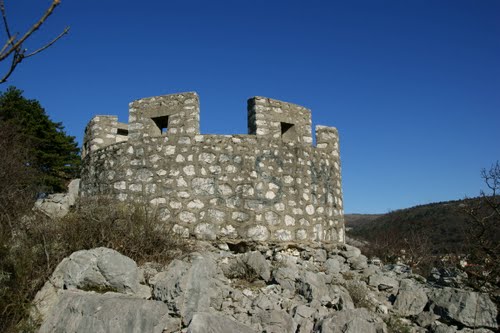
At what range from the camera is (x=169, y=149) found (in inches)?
297

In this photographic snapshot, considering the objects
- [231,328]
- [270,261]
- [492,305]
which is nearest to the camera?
[231,328]

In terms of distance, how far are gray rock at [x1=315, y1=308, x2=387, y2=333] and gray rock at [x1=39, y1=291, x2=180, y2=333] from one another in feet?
5.53

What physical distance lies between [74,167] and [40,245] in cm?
1601

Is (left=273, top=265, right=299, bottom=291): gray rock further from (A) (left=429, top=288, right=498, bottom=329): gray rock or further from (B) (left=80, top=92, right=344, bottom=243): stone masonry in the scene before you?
(A) (left=429, top=288, right=498, bottom=329): gray rock

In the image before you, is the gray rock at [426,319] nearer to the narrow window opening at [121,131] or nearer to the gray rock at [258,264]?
the gray rock at [258,264]

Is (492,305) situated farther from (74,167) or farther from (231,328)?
(74,167)

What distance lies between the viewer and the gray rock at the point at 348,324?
15.3ft

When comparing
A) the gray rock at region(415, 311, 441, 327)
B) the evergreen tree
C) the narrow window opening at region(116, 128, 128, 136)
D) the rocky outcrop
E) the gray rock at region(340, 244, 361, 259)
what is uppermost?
the evergreen tree

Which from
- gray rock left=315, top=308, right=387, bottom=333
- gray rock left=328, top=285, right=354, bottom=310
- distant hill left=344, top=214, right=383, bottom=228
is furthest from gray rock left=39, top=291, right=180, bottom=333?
distant hill left=344, top=214, right=383, bottom=228

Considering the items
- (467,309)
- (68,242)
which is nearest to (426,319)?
(467,309)

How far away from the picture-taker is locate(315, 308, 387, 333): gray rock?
4.66 m

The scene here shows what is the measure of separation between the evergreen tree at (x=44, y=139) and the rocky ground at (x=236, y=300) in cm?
A: 1489

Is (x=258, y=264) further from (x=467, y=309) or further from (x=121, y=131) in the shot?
(x=121, y=131)

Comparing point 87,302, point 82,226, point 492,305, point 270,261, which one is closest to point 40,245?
point 82,226
